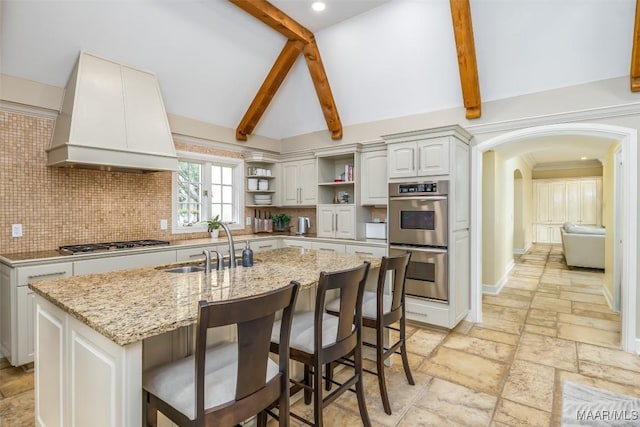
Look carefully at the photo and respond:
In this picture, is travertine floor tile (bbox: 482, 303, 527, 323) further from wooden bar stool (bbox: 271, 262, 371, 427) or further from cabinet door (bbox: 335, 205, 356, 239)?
wooden bar stool (bbox: 271, 262, 371, 427)

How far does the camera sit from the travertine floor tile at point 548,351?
3012mm

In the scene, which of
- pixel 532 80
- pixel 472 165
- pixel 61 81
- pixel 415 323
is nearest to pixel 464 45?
pixel 532 80

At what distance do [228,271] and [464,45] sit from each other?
126 inches

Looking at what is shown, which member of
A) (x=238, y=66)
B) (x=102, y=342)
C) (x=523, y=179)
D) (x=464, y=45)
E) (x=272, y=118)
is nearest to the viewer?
(x=102, y=342)

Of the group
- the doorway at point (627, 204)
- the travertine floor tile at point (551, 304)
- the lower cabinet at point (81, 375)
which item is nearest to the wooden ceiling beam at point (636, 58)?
the doorway at point (627, 204)

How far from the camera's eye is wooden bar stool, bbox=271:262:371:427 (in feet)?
5.66

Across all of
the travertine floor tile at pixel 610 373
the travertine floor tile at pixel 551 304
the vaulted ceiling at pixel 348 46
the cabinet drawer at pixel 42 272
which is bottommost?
the travertine floor tile at pixel 610 373

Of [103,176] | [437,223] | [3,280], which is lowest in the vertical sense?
[3,280]

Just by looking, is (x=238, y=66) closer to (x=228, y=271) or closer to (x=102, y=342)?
(x=228, y=271)

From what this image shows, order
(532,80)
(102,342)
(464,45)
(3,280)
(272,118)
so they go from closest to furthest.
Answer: (102,342) → (3,280) → (464,45) → (532,80) → (272,118)

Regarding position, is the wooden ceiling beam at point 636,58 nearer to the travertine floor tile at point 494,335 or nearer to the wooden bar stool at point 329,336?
the travertine floor tile at point 494,335

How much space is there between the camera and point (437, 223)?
372 cm

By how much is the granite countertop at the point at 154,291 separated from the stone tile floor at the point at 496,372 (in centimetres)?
98

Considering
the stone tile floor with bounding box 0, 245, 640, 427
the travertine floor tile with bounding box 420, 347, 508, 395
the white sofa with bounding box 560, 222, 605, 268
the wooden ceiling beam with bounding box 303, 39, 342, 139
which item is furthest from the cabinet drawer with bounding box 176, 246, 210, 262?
the white sofa with bounding box 560, 222, 605, 268
